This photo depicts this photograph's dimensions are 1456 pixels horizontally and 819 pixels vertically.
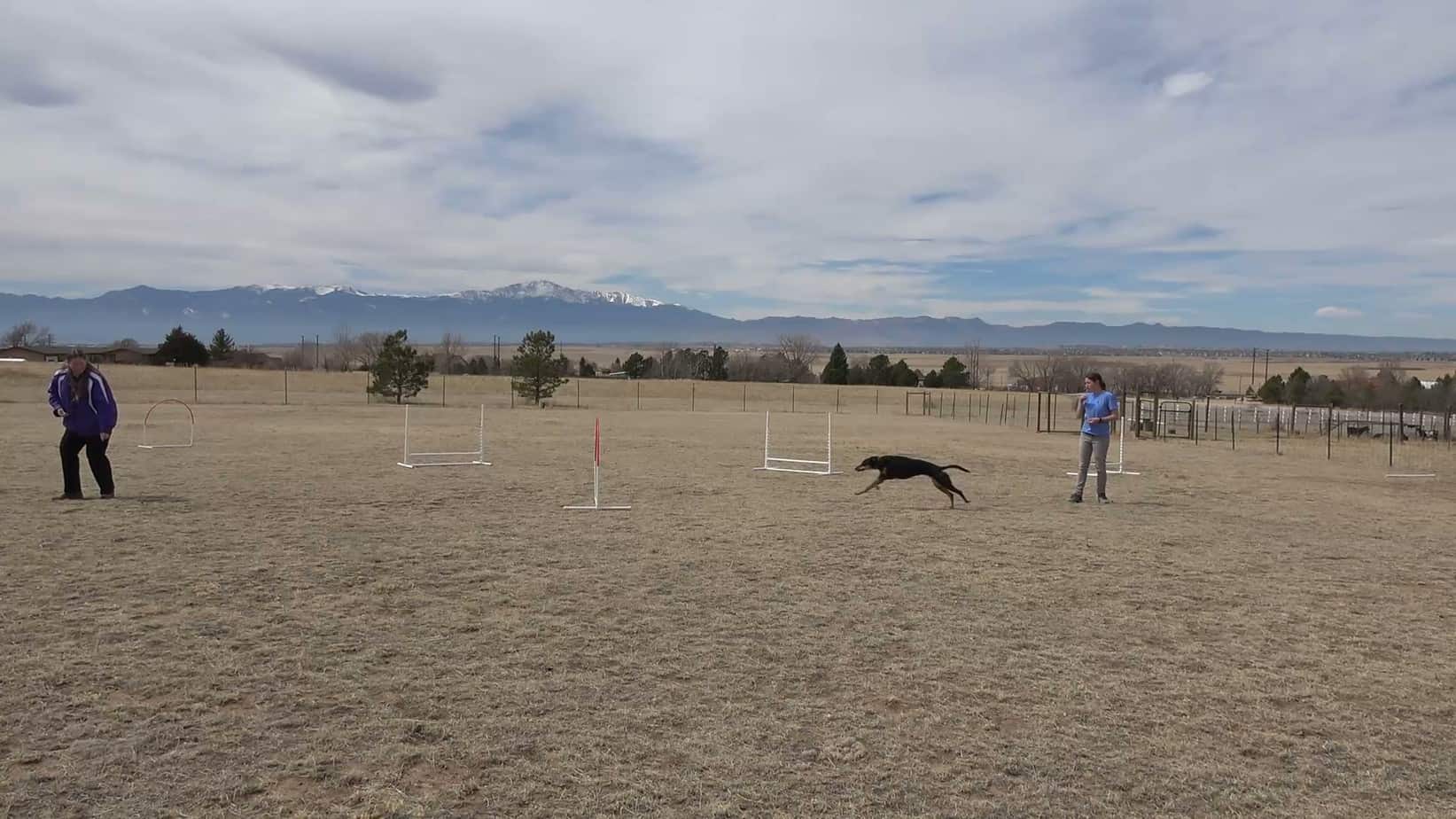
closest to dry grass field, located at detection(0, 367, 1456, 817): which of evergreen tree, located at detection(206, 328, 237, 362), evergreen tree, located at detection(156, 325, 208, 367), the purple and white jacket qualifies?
the purple and white jacket

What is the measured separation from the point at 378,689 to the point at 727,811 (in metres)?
2.36

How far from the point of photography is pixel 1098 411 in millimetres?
13289

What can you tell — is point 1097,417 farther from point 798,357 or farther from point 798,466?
point 798,357

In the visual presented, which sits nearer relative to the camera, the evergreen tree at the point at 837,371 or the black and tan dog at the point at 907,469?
the black and tan dog at the point at 907,469

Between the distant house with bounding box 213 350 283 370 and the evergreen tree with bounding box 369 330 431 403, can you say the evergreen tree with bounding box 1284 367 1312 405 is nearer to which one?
the evergreen tree with bounding box 369 330 431 403

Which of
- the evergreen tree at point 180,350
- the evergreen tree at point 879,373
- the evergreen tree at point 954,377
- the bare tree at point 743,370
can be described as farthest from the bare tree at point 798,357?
the evergreen tree at point 180,350

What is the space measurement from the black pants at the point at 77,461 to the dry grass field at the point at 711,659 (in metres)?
0.39

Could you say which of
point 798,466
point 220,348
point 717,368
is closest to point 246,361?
point 220,348

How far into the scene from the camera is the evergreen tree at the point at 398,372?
164ft

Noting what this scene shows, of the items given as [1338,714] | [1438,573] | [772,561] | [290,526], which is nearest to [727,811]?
[1338,714]

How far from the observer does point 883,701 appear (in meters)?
5.44

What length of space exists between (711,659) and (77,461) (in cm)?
984

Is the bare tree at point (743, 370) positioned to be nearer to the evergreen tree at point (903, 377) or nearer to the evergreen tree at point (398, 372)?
the evergreen tree at point (903, 377)

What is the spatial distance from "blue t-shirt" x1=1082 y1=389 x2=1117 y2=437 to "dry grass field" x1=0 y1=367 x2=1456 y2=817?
1257 mm
